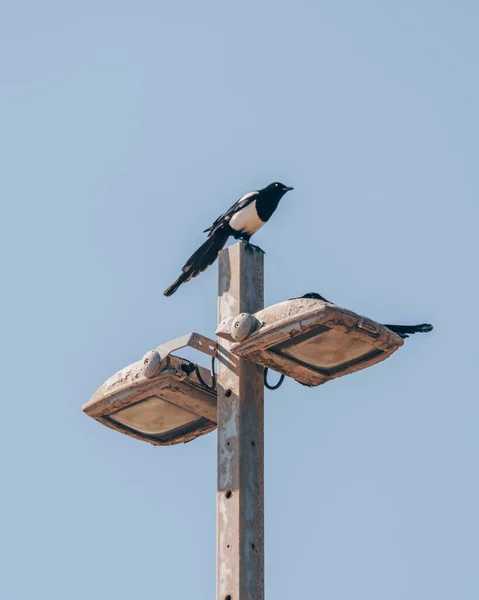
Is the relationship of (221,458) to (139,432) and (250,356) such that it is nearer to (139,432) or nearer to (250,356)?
(250,356)

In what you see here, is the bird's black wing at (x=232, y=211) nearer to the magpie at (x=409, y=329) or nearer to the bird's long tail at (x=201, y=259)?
the bird's long tail at (x=201, y=259)

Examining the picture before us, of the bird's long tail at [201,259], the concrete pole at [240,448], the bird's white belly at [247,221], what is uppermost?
the bird's white belly at [247,221]

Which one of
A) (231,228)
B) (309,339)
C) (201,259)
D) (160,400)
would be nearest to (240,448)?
(309,339)

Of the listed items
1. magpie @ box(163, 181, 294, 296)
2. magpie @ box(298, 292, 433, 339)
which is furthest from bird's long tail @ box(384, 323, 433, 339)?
magpie @ box(163, 181, 294, 296)

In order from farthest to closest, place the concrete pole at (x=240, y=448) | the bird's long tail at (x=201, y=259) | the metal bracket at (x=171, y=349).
Result: the bird's long tail at (x=201, y=259) < the metal bracket at (x=171, y=349) < the concrete pole at (x=240, y=448)

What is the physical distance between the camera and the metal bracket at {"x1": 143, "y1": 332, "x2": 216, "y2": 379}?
5.62 meters

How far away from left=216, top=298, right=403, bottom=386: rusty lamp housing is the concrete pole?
0.42ft

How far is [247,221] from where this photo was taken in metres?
7.87

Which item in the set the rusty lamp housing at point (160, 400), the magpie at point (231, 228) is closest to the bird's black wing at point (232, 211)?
the magpie at point (231, 228)

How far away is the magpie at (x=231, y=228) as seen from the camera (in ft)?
25.3

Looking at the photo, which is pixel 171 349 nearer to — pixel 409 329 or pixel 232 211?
pixel 409 329

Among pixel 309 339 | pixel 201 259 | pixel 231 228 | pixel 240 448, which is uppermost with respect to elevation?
pixel 231 228

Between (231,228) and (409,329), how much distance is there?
2.15 m

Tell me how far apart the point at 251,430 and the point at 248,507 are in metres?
0.32
